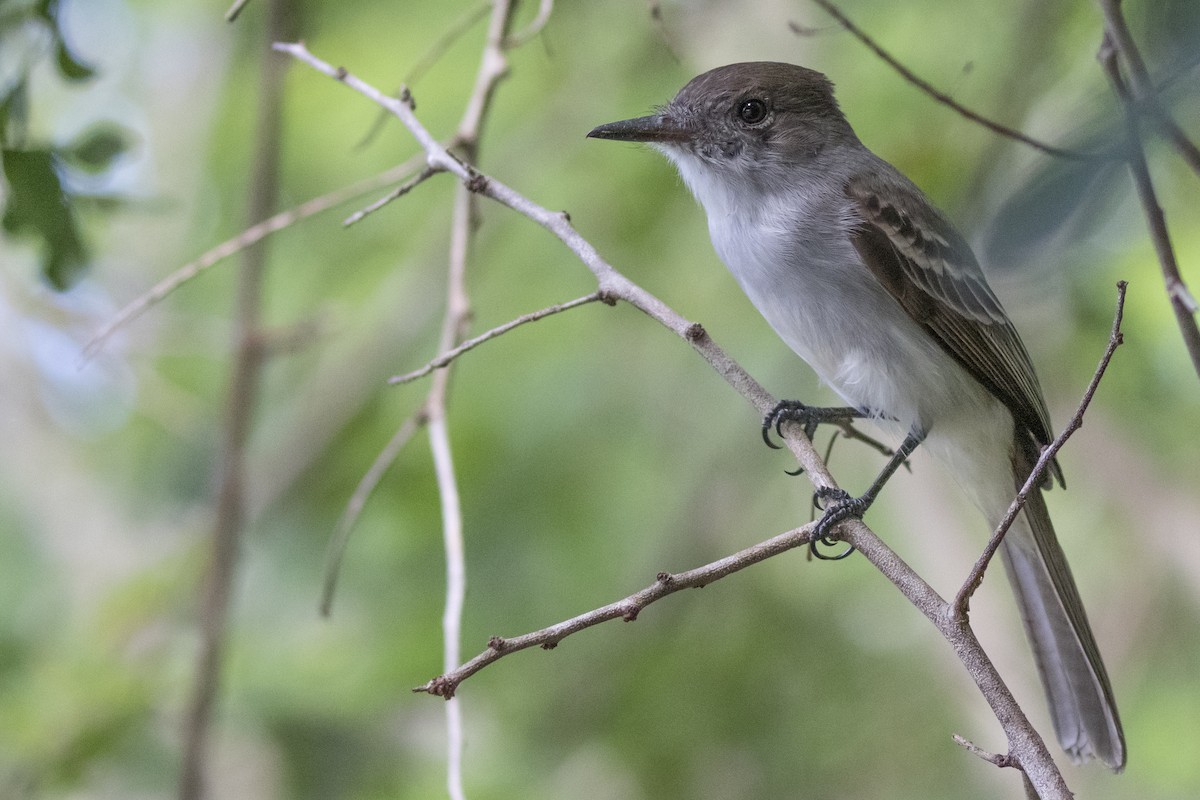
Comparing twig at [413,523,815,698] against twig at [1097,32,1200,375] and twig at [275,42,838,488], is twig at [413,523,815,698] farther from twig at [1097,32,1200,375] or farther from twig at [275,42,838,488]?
twig at [1097,32,1200,375]

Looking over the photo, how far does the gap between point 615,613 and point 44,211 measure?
149cm

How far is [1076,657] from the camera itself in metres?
2.90

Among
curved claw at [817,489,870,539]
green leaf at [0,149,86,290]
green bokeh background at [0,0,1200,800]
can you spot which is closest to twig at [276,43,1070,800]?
curved claw at [817,489,870,539]

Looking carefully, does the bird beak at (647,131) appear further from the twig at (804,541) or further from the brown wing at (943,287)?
the twig at (804,541)

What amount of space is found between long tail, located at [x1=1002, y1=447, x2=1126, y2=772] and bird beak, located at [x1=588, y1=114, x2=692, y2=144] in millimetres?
1214

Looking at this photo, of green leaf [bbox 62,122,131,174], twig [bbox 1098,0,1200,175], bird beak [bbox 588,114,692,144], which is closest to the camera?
twig [bbox 1098,0,1200,175]

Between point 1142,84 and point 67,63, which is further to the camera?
point 67,63

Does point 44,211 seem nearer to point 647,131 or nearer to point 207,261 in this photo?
point 207,261

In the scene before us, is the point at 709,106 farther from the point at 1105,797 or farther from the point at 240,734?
the point at 1105,797

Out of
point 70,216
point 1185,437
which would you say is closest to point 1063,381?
point 1185,437

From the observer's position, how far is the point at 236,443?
330cm

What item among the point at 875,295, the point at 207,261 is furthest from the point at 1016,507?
the point at 207,261

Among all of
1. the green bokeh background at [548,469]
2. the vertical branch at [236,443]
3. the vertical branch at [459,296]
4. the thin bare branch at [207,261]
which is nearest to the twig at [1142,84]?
the vertical branch at [459,296]

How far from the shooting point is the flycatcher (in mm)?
2945
